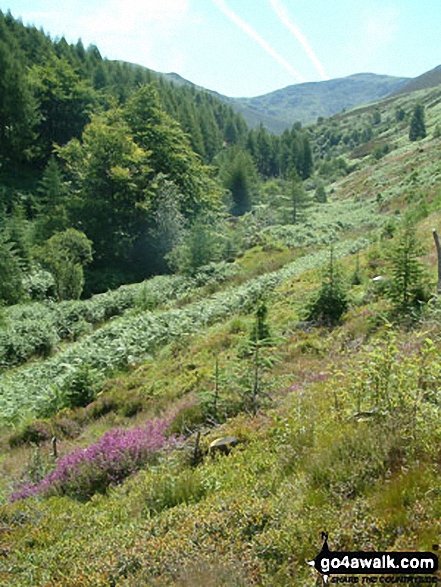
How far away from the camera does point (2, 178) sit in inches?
1784

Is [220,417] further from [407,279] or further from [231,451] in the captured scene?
[407,279]

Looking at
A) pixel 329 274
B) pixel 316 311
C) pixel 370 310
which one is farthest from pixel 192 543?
pixel 329 274

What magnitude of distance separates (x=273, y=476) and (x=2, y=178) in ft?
162

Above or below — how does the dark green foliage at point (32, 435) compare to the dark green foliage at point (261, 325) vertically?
below

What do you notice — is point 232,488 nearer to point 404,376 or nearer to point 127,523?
point 127,523

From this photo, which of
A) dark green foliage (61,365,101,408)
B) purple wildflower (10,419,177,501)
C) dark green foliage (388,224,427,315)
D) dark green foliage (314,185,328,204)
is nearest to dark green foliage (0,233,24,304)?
dark green foliage (61,365,101,408)

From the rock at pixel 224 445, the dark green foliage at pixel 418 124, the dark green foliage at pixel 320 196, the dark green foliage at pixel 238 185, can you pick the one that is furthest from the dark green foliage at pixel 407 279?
the dark green foliage at pixel 418 124

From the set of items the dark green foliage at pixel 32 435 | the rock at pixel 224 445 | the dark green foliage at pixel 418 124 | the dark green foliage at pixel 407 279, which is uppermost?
the dark green foliage at pixel 418 124

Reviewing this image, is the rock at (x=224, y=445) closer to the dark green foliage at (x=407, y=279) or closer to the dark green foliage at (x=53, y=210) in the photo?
the dark green foliage at (x=407, y=279)

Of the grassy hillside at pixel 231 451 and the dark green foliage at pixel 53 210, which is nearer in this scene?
the grassy hillside at pixel 231 451

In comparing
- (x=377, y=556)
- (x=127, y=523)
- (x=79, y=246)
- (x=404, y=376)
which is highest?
(x=79, y=246)

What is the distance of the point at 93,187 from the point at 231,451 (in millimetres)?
34656

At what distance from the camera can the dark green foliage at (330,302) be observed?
1094cm

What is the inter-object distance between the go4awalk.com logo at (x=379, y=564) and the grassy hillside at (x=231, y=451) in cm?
9
